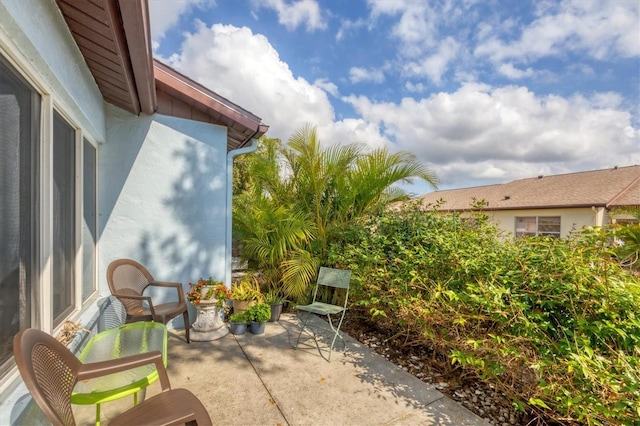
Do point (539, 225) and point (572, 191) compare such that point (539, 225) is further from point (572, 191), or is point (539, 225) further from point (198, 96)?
point (198, 96)

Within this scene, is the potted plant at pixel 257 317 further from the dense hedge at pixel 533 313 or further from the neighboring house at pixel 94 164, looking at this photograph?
the dense hedge at pixel 533 313

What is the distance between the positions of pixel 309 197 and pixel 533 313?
12.0ft

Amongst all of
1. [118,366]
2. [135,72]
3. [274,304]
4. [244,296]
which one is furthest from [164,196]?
[118,366]

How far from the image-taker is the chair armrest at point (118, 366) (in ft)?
4.87

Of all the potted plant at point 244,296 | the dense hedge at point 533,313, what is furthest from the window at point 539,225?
the potted plant at point 244,296

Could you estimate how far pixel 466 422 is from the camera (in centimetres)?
222

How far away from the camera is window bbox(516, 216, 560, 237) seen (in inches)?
521

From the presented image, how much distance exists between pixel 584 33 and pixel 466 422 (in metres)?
6.55

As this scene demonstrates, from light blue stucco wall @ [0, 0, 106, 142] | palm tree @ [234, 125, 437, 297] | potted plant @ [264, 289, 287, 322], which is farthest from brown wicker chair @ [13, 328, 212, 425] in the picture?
palm tree @ [234, 125, 437, 297]

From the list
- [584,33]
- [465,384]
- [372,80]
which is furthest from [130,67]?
[372,80]

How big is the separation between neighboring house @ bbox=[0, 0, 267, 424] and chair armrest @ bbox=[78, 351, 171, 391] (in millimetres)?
285

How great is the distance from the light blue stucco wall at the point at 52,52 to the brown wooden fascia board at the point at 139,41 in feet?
1.32

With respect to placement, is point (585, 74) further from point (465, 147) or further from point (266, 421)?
point (465, 147)

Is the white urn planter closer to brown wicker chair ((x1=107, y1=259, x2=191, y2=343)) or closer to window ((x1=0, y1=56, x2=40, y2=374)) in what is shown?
brown wicker chair ((x1=107, y1=259, x2=191, y2=343))
